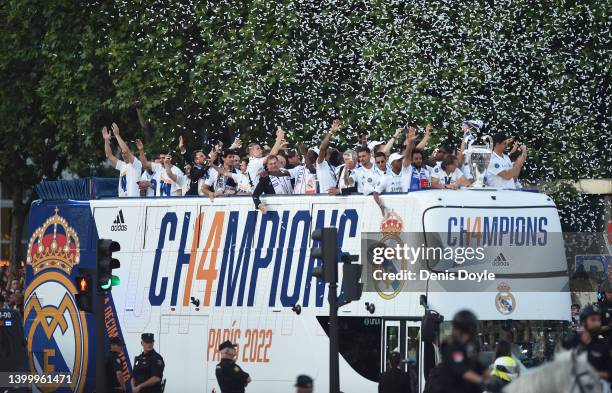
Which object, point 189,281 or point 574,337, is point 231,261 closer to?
point 189,281

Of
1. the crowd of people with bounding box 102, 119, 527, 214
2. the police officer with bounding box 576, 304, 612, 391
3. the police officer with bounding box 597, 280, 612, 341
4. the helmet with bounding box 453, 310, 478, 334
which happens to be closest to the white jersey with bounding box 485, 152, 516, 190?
the crowd of people with bounding box 102, 119, 527, 214

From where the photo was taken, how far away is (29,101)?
4666 cm

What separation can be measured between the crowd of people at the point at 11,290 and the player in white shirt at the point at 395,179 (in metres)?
9.26

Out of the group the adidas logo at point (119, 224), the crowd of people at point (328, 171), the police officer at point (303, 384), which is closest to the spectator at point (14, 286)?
the crowd of people at point (328, 171)

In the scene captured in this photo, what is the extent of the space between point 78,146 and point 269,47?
385 inches

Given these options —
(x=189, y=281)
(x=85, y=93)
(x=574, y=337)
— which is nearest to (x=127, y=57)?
(x=85, y=93)

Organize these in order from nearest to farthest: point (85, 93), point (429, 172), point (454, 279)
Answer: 1. point (454, 279)
2. point (429, 172)
3. point (85, 93)

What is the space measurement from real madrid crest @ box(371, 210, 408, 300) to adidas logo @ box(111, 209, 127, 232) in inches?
200

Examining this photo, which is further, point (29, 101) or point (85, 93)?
point (29, 101)

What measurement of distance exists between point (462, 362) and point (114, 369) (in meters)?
10.9

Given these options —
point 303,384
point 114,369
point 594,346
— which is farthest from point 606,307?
point 303,384

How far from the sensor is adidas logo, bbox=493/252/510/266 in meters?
22.6

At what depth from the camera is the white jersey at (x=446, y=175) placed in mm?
24109

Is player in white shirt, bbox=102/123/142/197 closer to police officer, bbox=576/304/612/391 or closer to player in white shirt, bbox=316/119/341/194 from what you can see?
player in white shirt, bbox=316/119/341/194
